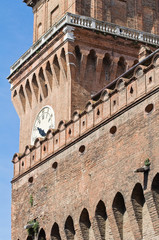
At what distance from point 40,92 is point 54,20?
142 inches

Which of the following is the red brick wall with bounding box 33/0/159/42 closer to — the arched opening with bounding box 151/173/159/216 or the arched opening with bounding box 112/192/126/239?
the arched opening with bounding box 112/192/126/239

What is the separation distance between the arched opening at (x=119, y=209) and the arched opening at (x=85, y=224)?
195cm

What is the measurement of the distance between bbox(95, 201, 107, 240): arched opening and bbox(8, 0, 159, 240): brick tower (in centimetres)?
3

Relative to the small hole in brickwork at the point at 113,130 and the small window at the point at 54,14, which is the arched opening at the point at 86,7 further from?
the small hole in brickwork at the point at 113,130

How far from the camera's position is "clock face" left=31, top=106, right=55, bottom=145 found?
32.2m

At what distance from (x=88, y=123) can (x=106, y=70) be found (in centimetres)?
638

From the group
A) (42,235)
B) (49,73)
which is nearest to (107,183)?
(42,235)

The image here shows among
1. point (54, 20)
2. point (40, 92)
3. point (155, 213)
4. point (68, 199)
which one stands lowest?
point (155, 213)

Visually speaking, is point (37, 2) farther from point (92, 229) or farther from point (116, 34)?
point (92, 229)

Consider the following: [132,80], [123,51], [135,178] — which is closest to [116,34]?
[123,51]

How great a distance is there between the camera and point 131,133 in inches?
918

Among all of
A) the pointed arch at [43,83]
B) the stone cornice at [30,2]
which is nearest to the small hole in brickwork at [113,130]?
the pointed arch at [43,83]

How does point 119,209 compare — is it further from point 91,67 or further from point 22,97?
point 22,97

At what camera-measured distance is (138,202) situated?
74.4 ft
